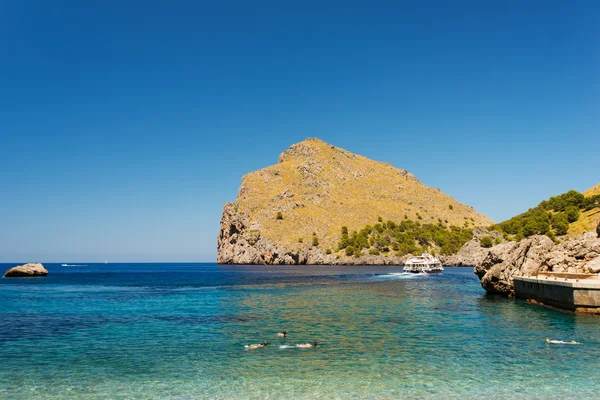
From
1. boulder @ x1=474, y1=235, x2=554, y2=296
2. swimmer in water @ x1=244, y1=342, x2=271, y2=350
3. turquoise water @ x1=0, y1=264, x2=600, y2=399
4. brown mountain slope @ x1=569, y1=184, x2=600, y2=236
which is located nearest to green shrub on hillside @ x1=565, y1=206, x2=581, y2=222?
brown mountain slope @ x1=569, y1=184, x2=600, y2=236

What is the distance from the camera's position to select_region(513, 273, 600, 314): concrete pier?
130 ft

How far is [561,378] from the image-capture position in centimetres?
2148

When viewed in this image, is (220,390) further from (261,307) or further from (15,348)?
(261,307)

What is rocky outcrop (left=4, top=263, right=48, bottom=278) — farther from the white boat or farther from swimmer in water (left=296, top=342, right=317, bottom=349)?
swimmer in water (left=296, top=342, right=317, bottom=349)

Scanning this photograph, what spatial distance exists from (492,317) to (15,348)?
1570 inches

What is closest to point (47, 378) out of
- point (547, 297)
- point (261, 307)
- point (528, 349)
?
point (528, 349)

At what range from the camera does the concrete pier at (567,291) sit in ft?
130

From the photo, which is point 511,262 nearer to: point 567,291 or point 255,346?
point 567,291

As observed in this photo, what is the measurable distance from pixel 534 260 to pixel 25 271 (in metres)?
147

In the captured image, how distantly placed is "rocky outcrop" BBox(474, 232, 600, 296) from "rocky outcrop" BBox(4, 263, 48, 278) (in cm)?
13820

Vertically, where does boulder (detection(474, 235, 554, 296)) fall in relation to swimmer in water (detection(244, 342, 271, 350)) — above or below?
above

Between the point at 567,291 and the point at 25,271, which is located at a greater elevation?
the point at 567,291

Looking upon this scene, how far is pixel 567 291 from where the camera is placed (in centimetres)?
4169

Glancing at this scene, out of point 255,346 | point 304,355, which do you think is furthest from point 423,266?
point 304,355
